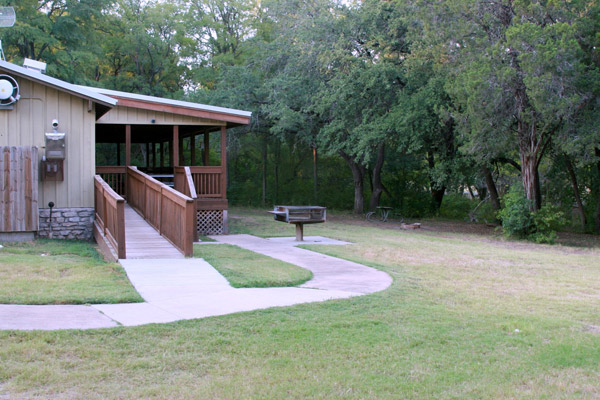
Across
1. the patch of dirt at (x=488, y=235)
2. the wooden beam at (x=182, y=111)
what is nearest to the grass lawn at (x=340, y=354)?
the patch of dirt at (x=488, y=235)

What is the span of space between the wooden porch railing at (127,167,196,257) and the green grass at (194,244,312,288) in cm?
44

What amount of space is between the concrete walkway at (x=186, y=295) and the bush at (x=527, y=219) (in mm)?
9075

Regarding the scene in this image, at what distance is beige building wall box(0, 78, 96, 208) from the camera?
12.1 meters

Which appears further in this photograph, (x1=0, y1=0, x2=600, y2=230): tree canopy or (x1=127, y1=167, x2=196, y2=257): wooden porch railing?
(x1=0, y1=0, x2=600, y2=230): tree canopy

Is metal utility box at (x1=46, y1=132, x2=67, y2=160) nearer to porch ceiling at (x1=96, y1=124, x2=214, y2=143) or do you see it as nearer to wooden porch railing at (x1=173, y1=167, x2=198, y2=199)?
wooden porch railing at (x1=173, y1=167, x2=198, y2=199)

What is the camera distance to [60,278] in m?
7.37

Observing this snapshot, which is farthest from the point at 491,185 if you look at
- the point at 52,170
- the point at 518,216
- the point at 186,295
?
the point at 186,295

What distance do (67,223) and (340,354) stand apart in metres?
9.55

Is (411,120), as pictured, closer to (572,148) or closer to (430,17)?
(430,17)

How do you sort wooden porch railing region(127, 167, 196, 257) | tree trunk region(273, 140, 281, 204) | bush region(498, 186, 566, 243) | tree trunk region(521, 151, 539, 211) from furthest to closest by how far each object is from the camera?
tree trunk region(273, 140, 281, 204) < tree trunk region(521, 151, 539, 211) < bush region(498, 186, 566, 243) < wooden porch railing region(127, 167, 196, 257)

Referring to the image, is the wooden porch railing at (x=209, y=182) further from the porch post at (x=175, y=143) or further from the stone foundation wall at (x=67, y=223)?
the stone foundation wall at (x=67, y=223)

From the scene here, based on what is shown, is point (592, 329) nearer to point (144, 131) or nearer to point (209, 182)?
point (209, 182)

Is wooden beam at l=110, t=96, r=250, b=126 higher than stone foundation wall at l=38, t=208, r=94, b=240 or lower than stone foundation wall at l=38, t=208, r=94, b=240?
higher

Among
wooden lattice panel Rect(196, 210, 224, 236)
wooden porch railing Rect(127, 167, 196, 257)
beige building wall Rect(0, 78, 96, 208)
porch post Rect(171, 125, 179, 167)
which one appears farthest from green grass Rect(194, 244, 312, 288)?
porch post Rect(171, 125, 179, 167)
